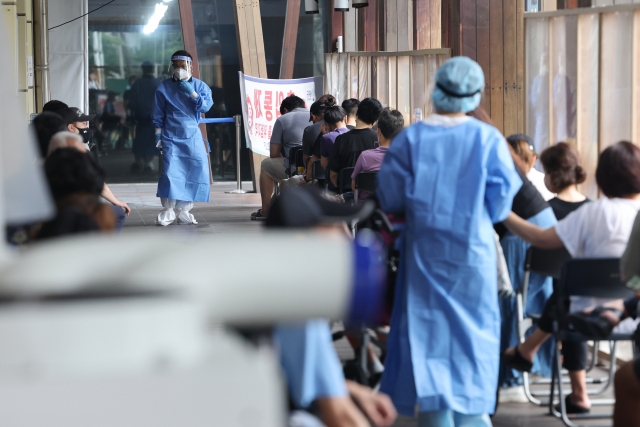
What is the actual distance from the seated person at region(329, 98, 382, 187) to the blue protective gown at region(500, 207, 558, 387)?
3057 millimetres

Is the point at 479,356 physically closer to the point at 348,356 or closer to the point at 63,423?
the point at 348,356

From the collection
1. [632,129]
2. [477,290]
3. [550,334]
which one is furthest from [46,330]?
[632,129]

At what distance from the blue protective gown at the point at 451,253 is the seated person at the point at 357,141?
3808 millimetres

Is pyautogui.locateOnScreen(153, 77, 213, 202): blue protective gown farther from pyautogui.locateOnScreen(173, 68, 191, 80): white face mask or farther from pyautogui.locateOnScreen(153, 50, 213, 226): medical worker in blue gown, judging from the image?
pyautogui.locateOnScreen(173, 68, 191, 80): white face mask

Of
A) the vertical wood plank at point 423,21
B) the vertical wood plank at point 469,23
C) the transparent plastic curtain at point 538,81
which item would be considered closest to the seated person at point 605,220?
the transparent plastic curtain at point 538,81

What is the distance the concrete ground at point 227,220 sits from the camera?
392 centimetres

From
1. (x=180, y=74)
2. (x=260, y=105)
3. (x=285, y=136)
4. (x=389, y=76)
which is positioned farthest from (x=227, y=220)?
(x=389, y=76)

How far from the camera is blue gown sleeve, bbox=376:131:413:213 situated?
335 cm

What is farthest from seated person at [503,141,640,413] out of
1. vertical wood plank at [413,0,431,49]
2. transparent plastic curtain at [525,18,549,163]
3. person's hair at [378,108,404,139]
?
vertical wood plank at [413,0,431,49]

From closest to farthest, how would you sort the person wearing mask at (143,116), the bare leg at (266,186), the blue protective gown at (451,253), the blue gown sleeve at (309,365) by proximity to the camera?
the blue gown sleeve at (309,365) < the blue protective gown at (451,253) < the bare leg at (266,186) < the person wearing mask at (143,116)

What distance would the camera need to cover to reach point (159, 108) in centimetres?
979

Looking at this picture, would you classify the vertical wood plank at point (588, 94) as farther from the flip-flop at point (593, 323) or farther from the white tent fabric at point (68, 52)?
the white tent fabric at point (68, 52)

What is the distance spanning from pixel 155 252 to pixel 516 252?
12.1 ft

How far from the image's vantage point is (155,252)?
63 centimetres
